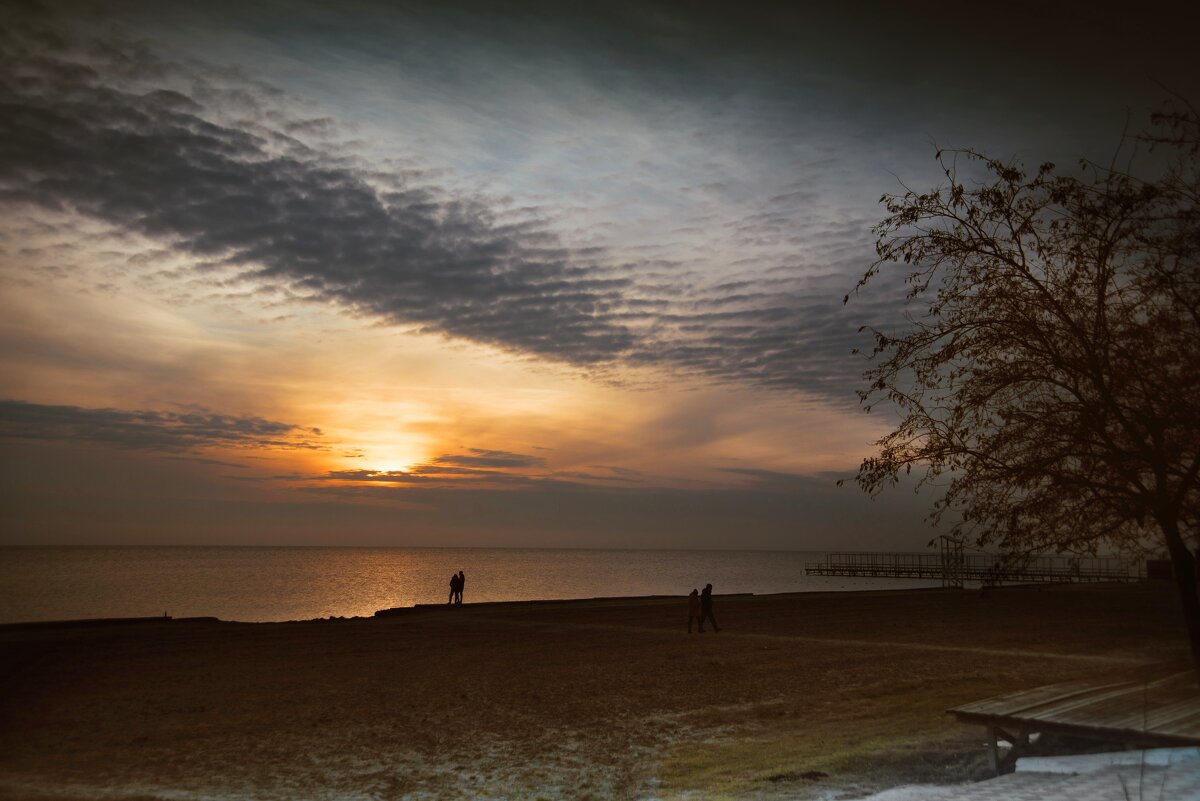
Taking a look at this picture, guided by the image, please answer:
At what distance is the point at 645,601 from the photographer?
49.7 meters

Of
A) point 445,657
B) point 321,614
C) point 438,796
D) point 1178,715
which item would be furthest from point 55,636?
point 321,614

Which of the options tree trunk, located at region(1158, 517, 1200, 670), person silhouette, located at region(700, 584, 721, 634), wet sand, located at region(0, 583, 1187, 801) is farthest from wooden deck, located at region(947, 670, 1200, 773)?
person silhouette, located at region(700, 584, 721, 634)

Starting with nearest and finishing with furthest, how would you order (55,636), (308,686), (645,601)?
(308,686) → (55,636) → (645,601)

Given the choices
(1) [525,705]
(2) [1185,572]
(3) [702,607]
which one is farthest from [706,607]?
(2) [1185,572]

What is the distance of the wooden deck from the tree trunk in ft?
2.04

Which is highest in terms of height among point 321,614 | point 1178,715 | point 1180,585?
point 1180,585

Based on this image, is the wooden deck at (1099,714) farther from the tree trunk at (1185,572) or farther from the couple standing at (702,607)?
the couple standing at (702,607)

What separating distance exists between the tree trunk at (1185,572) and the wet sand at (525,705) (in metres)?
2.76

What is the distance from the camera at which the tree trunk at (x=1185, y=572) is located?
10.9 metres

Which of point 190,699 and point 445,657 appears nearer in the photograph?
point 190,699

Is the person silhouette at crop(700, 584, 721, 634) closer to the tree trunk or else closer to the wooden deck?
the tree trunk

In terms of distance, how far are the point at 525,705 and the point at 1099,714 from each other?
31.7 feet

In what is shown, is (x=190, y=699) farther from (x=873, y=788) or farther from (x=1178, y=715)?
(x=1178, y=715)

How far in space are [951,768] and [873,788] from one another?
1414mm
